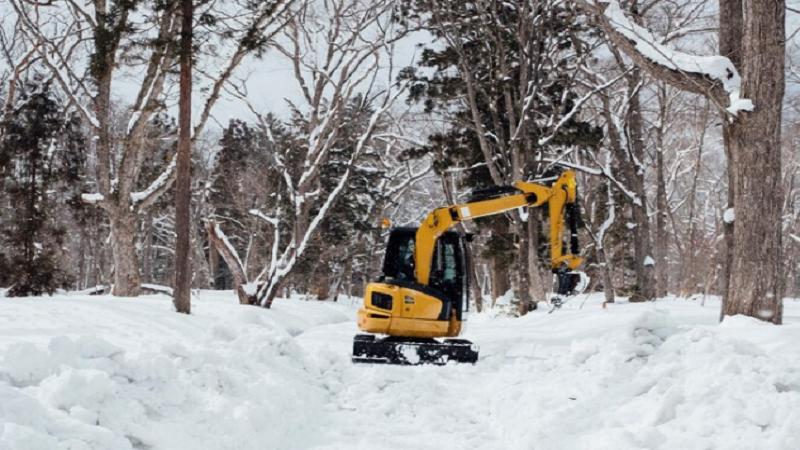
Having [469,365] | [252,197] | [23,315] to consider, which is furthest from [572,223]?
[252,197]

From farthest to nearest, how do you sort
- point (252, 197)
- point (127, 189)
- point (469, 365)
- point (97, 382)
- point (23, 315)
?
point (252, 197) → point (127, 189) → point (23, 315) → point (469, 365) → point (97, 382)

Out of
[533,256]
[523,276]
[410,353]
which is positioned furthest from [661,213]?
[410,353]

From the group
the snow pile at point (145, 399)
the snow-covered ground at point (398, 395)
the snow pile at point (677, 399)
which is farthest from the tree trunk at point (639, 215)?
the snow pile at point (145, 399)

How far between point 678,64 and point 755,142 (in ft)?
4.60

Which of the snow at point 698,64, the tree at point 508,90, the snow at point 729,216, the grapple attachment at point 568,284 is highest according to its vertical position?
the tree at point 508,90

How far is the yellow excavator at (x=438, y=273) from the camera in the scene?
10.3 meters

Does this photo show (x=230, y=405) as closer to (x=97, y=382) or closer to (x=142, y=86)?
(x=97, y=382)

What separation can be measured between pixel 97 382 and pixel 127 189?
12330 millimetres

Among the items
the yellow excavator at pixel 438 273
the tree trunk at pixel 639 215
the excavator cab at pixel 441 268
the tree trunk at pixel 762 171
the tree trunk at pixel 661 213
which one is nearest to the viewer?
the tree trunk at pixel 762 171

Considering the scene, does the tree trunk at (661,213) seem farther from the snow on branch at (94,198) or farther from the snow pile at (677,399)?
the snow on branch at (94,198)

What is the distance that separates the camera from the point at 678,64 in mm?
8523

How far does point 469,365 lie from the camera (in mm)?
9633

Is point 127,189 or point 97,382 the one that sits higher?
point 127,189

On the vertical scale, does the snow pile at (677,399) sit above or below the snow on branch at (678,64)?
below
